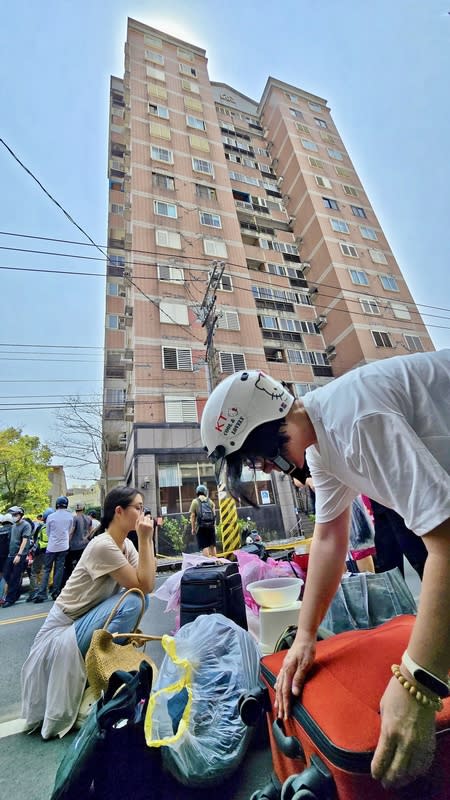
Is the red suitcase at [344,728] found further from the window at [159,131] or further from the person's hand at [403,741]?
the window at [159,131]

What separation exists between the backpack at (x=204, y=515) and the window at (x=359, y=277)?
1830 centimetres

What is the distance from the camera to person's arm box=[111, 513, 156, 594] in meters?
1.93

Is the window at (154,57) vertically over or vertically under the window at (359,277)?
over

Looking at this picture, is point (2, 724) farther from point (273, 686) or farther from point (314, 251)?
point (314, 251)

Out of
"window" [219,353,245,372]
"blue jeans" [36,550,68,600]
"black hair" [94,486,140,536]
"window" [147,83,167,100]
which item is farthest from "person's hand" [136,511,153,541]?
"window" [147,83,167,100]

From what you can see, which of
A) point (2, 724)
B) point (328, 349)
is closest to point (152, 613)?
point (2, 724)

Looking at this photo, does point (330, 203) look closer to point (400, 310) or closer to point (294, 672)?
point (400, 310)

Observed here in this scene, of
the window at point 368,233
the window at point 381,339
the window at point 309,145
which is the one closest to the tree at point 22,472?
the window at point 381,339

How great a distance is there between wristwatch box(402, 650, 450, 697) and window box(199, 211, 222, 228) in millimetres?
19876

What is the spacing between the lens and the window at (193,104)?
21.0 metres

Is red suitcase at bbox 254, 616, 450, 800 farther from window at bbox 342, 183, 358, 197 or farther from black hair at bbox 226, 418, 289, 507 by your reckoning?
window at bbox 342, 183, 358, 197

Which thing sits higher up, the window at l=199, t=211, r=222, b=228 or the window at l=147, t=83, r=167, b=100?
the window at l=147, t=83, r=167, b=100

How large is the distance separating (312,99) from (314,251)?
1865 centimetres

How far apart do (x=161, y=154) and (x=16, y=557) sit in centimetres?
2128
